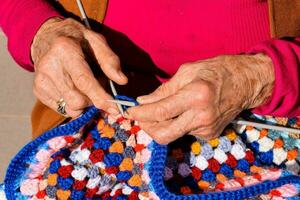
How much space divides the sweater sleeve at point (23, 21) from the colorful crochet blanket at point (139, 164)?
0.76 ft

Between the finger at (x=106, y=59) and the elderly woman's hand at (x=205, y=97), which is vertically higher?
the finger at (x=106, y=59)

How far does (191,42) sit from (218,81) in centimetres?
24

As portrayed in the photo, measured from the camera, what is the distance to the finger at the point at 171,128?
85 cm

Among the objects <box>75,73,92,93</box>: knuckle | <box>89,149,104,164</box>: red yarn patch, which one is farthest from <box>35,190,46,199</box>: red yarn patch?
<box>75,73,92,93</box>: knuckle

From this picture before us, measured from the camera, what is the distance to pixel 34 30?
1.08 meters

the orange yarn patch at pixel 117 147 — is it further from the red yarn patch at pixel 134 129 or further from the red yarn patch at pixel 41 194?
the red yarn patch at pixel 41 194

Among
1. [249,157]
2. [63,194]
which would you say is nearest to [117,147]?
[63,194]

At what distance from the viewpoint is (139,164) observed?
37.7 inches

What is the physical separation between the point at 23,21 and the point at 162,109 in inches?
17.7

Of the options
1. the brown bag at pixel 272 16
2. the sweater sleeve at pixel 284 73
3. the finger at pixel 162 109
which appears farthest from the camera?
the brown bag at pixel 272 16

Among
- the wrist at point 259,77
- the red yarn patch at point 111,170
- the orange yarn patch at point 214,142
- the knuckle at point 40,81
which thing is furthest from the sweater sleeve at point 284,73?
the knuckle at point 40,81

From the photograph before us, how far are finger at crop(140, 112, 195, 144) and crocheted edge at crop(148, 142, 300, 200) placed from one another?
0.12 ft

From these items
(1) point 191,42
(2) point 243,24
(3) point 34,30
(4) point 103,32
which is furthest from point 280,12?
(3) point 34,30

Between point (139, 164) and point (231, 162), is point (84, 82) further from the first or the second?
point (231, 162)
